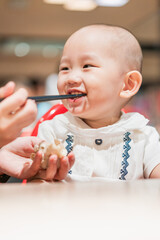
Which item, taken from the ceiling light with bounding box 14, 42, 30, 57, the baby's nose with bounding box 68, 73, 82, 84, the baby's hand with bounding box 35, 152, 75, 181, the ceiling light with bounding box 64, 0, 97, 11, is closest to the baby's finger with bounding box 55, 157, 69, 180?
the baby's hand with bounding box 35, 152, 75, 181

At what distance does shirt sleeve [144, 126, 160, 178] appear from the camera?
50cm

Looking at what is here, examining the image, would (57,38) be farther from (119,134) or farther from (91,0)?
(119,134)

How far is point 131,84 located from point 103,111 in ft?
0.17

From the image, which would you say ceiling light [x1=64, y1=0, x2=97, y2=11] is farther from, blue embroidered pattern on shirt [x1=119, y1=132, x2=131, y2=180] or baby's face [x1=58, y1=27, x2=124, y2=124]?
blue embroidered pattern on shirt [x1=119, y1=132, x2=131, y2=180]

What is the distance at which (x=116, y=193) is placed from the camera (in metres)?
0.28

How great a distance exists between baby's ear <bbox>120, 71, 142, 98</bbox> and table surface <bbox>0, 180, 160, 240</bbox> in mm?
215

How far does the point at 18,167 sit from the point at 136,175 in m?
0.16

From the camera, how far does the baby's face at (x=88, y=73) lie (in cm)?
45

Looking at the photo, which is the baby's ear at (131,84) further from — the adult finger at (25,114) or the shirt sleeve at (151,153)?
the adult finger at (25,114)

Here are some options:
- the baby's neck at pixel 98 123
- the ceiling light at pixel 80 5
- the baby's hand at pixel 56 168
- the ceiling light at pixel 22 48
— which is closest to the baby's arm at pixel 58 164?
the baby's hand at pixel 56 168

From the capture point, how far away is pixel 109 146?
48 centimetres

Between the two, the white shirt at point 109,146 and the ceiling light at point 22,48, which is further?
the ceiling light at point 22,48

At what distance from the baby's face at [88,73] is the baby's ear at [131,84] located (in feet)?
0.04

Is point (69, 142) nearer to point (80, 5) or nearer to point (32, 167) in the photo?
point (32, 167)
